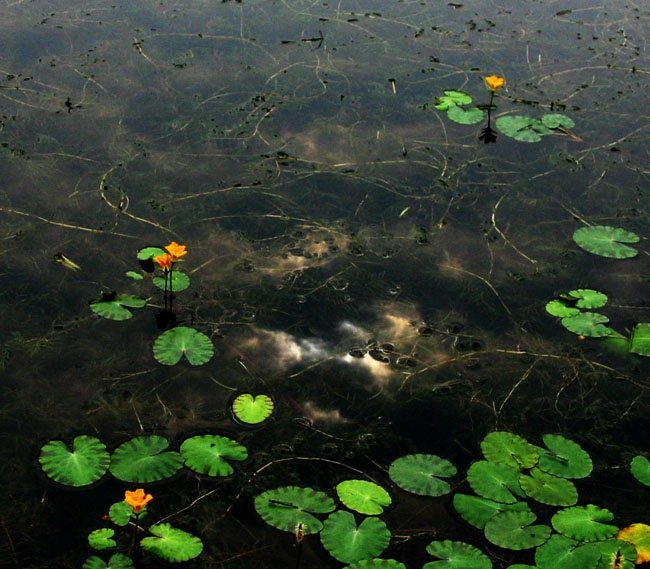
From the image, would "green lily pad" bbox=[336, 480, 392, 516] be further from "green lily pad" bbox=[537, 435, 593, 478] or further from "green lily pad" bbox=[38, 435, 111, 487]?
"green lily pad" bbox=[38, 435, 111, 487]

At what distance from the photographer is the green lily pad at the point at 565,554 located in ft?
8.41

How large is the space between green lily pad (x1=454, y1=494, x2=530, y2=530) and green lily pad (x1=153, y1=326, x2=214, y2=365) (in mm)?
1189

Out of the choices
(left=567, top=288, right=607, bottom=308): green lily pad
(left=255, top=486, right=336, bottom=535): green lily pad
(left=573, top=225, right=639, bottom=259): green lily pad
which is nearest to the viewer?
(left=255, top=486, right=336, bottom=535): green lily pad

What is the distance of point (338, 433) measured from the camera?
9.92 ft

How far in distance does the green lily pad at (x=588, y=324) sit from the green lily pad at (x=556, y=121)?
5.51 ft

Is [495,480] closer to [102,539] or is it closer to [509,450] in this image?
[509,450]

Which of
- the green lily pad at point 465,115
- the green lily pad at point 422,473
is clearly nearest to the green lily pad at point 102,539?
the green lily pad at point 422,473

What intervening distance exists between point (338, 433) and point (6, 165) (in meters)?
2.52

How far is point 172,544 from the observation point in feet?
8.45

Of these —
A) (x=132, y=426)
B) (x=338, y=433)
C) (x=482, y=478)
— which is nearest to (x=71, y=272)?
(x=132, y=426)

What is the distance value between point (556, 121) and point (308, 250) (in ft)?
6.69

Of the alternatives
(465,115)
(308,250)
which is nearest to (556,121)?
(465,115)

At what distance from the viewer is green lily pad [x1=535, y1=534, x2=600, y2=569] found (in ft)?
8.41

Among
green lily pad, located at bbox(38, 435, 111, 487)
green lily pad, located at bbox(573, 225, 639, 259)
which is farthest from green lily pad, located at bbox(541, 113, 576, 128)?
green lily pad, located at bbox(38, 435, 111, 487)
